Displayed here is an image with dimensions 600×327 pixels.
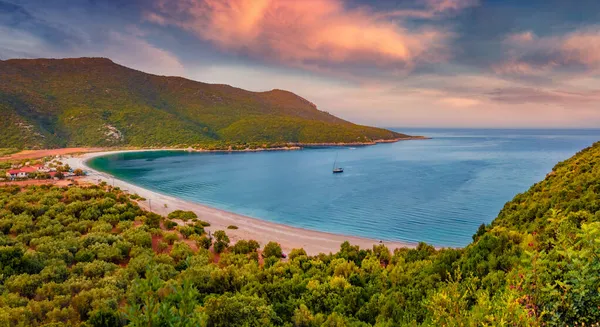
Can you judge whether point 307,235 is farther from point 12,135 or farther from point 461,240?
point 12,135

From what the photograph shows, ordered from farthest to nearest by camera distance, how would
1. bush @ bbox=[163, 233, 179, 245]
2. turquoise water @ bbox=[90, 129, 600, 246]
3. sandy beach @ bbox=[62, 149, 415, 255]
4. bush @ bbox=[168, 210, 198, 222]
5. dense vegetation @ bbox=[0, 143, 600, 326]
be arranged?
turquoise water @ bbox=[90, 129, 600, 246]
bush @ bbox=[168, 210, 198, 222]
sandy beach @ bbox=[62, 149, 415, 255]
bush @ bbox=[163, 233, 179, 245]
dense vegetation @ bbox=[0, 143, 600, 326]

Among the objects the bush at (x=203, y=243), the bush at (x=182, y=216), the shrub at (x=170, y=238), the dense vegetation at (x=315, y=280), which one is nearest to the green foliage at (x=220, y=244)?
the dense vegetation at (x=315, y=280)

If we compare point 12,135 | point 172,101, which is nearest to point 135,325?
point 12,135

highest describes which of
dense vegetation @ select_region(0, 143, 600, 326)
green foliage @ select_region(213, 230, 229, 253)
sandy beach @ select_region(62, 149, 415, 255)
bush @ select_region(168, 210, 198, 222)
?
dense vegetation @ select_region(0, 143, 600, 326)

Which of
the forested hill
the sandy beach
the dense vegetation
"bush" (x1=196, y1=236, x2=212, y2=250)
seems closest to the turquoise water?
the sandy beach

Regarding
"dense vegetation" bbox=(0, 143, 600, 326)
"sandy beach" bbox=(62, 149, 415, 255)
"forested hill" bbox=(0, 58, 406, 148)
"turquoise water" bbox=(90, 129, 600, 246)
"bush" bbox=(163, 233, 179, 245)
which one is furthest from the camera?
"forested hill" bbox=(0, 58, 406, 148)

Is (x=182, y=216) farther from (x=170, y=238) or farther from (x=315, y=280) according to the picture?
(x=315, y=280)

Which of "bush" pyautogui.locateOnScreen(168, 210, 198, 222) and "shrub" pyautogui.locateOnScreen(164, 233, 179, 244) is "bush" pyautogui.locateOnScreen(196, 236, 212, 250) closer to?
"shrub" pyautogui.locateOnScreen(164, 233, 179, 244)

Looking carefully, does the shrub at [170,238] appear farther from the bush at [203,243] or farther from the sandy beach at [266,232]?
the sandy beach at [266,232]
